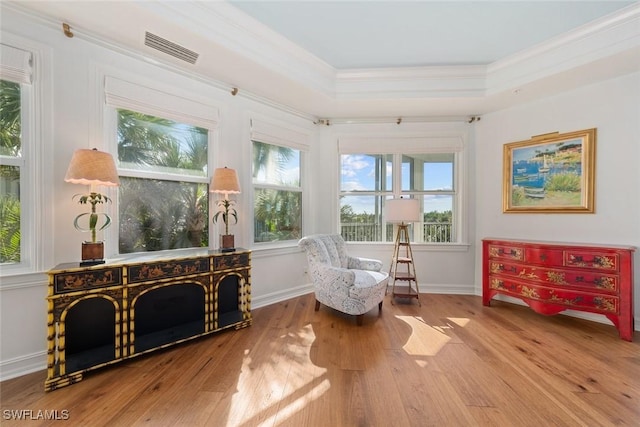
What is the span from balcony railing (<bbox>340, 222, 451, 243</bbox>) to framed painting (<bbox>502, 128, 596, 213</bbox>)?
87 cm

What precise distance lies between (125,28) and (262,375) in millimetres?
2979

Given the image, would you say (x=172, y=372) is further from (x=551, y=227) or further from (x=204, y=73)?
(x=551, y=227)

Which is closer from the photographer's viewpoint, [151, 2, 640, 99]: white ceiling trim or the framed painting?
[151, 2, 640, 99]: white ceiling trim

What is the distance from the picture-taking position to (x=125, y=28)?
7.00ft

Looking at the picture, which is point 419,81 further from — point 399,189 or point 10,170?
point 10,170

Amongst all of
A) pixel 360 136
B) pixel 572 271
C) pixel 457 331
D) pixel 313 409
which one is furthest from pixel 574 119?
pixel 313 409

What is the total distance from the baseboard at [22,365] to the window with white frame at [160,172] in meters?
0.93

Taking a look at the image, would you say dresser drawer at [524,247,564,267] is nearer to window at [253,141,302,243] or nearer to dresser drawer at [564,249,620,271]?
dresser drawer at [564,249,620,271]

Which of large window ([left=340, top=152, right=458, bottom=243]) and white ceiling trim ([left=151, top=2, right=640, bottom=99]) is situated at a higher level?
white ceiling trim ([left=151, top=2, right=640, bottom=99])

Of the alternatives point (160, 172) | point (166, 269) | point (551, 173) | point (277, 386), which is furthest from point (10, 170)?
point (551, 173)

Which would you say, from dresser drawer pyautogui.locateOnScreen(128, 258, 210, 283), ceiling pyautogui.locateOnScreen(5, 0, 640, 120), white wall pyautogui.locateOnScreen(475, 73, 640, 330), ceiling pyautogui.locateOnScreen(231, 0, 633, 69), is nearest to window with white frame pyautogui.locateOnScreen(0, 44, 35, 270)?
ceiling pyautogui.locateOnScreen(5, 0, 640, 120)

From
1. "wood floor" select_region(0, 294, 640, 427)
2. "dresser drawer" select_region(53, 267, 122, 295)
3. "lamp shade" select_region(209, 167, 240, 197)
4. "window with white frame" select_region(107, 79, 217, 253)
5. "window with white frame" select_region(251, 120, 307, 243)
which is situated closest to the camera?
"wood floor" select_region(0, 294, 640, 427)

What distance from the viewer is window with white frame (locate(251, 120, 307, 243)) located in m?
3.46

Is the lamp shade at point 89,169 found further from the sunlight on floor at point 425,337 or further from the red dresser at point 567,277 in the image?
the red dresser at point 567,277
